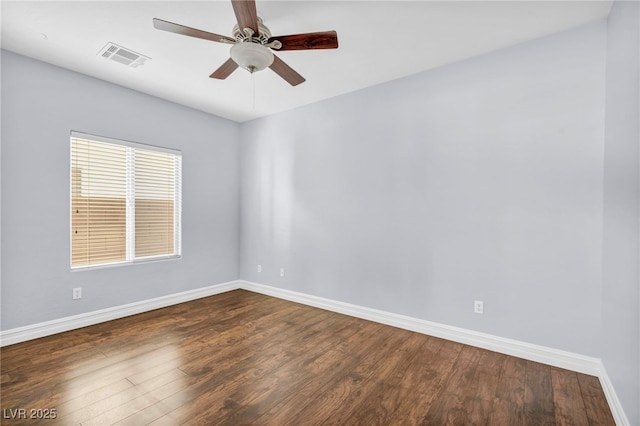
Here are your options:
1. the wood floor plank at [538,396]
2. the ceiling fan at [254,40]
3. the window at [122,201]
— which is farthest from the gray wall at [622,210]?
the window at [122,201]

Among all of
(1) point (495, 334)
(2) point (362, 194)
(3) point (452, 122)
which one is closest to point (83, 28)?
(2) point (362, 194)

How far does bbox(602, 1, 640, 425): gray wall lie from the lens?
1.67 metres

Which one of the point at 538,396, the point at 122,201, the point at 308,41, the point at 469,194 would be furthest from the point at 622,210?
the point at 122,201

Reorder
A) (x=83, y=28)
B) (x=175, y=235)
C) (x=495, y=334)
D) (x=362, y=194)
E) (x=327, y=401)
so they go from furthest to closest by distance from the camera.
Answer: (x=175, y=235), (x=362, y=194), (x=495, y=334), (x=83, y=28), (x=327, y=401)

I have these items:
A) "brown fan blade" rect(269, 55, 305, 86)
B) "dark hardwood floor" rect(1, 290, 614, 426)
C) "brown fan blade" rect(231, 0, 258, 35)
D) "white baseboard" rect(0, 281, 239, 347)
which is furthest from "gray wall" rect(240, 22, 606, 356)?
"brown fan blade" rect(231, 0, 258, 35)

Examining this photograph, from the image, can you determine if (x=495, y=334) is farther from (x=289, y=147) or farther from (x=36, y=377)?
(x=36, y=377)

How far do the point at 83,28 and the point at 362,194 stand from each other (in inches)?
124

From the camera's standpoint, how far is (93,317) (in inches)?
132

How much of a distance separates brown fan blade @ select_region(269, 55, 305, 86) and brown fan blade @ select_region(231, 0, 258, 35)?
360mm

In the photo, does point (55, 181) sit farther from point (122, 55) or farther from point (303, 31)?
point (303, 31)

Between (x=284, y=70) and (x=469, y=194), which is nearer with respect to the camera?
(x=284, y=70)

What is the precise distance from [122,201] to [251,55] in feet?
9.18

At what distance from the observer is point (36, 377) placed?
226 cm

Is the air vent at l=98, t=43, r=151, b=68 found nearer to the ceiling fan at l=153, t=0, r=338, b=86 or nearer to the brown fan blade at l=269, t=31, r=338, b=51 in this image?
the ceiling fan at l=153, t=0, r=338, b=86
